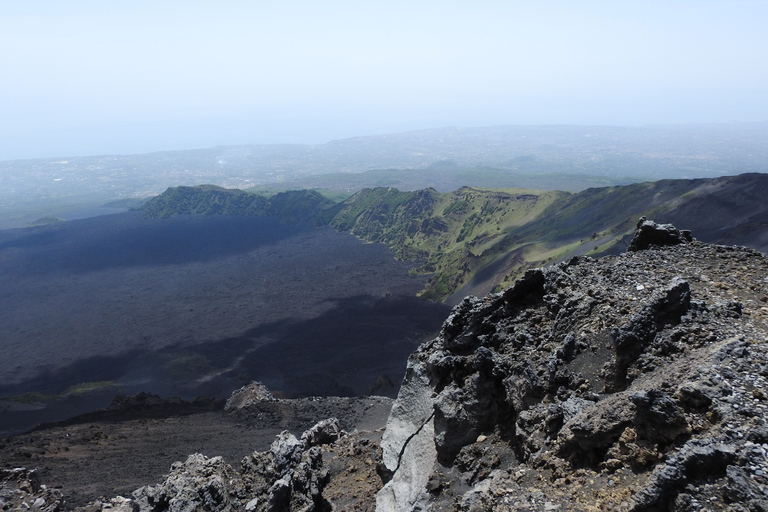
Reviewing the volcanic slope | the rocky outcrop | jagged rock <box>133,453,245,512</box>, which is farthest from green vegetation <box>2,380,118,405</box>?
jagged rock <box>133,453,245,512</box>

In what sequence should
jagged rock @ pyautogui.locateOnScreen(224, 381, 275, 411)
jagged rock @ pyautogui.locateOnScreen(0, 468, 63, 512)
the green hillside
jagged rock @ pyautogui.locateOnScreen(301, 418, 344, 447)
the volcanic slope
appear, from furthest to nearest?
1. the green hillside
2. jagged rock @ pyautogui.locateOnScreen(224, 381, 275, 411)
3. jagged rock @ pyautogui.locateOnScreen(301, 418, 344, 447)
4. jagged rock @ pyautogui.locateOnScreen(0, 468, 63, 512)
5. the volcanic slope

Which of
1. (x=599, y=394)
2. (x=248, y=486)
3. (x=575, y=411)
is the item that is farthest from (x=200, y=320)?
(x=575, y=411)

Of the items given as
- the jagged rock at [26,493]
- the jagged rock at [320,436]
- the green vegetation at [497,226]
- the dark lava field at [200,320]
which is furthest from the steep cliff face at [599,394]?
the green vegetation at [497,226]

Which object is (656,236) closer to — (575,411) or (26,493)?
(575,411)

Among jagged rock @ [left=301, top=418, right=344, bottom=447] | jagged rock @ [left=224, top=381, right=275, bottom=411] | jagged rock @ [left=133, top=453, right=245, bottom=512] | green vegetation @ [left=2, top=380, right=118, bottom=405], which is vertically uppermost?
jagged rock @ [left=133, top=453, right=245, bottom=512]

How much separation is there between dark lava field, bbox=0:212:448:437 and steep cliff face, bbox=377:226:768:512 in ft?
119

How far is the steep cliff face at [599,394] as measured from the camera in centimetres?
968

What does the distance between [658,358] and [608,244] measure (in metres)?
67.1

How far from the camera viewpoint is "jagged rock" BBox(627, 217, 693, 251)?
1994 cm

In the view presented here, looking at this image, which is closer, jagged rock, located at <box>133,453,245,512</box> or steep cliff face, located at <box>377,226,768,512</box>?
steep cliff face, located at <box>377,226,768,512</box>

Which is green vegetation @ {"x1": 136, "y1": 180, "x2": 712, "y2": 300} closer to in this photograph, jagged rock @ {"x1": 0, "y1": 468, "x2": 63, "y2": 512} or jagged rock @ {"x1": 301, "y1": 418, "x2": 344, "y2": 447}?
jagged rock @ {"x1": 301, "y1": 418, "x2": 344, "y2": 447}

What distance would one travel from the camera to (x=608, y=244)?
74375 millimetres

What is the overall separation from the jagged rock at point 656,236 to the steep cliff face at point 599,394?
25 cm

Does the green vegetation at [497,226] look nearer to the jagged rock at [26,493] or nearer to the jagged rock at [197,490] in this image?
the jagged rock at [197,490]
